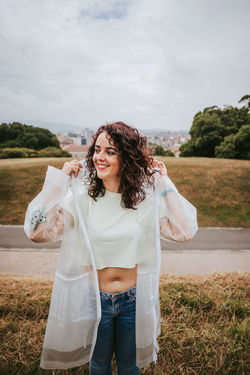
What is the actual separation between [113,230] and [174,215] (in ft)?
1.70

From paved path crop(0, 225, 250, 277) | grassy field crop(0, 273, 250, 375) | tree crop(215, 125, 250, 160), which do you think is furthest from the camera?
tree crop(215, 125, 250, 160)

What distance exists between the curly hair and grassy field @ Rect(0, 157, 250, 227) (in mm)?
8162

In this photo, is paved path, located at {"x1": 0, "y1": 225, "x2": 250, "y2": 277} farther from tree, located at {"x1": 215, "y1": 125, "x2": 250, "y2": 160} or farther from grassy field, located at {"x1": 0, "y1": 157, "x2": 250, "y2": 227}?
tree, located at {"x1": 215, "y1": 125, "x2": 250, "y2": 160}

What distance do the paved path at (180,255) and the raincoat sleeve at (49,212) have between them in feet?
14.5

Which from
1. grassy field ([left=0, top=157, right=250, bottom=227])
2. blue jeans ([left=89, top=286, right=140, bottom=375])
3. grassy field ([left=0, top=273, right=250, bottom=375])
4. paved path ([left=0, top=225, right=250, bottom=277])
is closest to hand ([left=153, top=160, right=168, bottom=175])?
blue jeans ([left=89, top=286, right=140, bottom=375])

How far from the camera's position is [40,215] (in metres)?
1.65

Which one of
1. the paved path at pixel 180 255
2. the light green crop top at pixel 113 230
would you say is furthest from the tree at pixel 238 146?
the light green crop top at pixel 113 230

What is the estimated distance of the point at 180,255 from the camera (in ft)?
21.8

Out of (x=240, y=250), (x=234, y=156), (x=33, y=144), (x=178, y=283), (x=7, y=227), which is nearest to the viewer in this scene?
(x=178, y=283)

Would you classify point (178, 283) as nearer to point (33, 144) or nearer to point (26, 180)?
point (26, 180)

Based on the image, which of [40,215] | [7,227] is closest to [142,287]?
[40,215]

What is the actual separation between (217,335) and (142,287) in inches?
73.4

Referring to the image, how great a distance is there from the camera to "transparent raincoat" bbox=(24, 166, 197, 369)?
5.68 feet

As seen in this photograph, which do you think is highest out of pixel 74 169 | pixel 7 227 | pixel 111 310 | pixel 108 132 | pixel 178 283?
pixel 108 132
